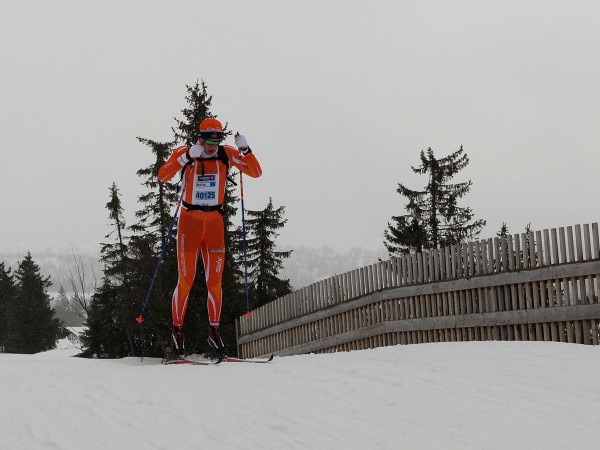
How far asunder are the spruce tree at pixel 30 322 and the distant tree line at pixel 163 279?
1662 centimetres

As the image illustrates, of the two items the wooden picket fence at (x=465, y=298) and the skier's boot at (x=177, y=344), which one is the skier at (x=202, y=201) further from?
the wooden picket fence at (x=465, y=298)

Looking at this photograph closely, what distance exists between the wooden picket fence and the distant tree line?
4.48m

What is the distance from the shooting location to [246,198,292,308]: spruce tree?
104ft

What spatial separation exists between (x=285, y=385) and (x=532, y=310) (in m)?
5.60

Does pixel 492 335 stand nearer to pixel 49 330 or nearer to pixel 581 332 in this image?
pixel 581 332

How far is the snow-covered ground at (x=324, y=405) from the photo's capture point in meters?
4.67

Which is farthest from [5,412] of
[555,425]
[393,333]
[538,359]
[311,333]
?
[311,333]

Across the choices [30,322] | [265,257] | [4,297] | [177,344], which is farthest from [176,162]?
[4,297]

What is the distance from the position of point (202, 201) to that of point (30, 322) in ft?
150

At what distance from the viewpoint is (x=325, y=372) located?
7145 mm

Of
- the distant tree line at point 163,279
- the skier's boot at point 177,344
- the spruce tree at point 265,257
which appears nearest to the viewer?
the skier's boot at point 177,344

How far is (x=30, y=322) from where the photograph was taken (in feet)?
167

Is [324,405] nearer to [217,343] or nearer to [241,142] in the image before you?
[217,343]

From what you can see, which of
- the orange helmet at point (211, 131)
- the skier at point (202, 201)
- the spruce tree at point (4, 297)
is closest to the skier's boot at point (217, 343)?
the skier at point (202, 201)
